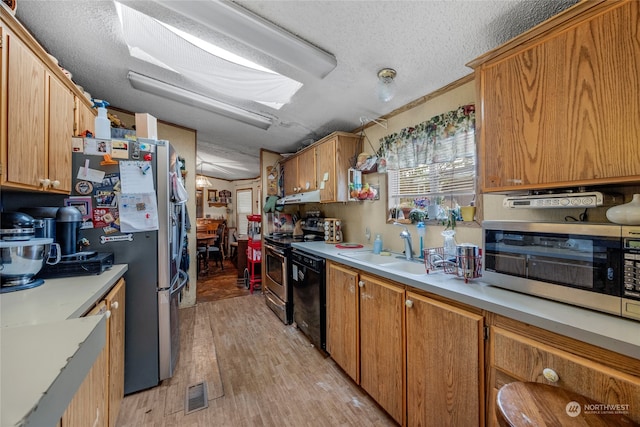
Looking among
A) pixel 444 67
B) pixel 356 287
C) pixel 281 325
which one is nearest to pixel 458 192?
pixel 444 67

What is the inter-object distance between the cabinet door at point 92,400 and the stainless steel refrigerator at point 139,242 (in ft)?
1.71

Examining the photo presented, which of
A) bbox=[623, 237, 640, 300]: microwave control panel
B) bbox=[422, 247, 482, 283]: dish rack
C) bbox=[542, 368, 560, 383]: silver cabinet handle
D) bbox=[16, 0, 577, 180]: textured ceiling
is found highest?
bbox=[16, 0, 577, 180]: textured ceiling

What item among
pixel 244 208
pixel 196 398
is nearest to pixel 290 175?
pixel 196 398

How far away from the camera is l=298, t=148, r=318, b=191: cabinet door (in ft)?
9.43

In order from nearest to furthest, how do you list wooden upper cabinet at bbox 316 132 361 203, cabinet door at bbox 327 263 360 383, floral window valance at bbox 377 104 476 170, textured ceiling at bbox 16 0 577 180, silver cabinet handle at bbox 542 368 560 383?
silver cabinet handle at bbox 542 368 560 383
textured ceiling at bbox 16 0 577 180
floral window valance at bbox 377 104 476 170
cabinet door at bbox 327 263 360 383
wooden upper cabinet at bbox 316 132 361 203

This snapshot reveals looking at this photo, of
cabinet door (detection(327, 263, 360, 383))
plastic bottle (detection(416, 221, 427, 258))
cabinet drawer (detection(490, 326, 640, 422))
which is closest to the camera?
cabinet drawer (detection(490, 326, 640, 422))

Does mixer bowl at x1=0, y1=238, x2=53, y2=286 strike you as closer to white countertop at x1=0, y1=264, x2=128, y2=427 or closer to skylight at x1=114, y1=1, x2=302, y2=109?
white countertop at x1=0, y1=264, x2=128, y2=427

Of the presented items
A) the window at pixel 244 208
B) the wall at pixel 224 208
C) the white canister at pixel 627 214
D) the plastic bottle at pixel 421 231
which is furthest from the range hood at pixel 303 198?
the wall at pixel 224 208

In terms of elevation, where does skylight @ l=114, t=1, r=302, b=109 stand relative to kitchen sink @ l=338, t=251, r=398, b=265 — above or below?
above

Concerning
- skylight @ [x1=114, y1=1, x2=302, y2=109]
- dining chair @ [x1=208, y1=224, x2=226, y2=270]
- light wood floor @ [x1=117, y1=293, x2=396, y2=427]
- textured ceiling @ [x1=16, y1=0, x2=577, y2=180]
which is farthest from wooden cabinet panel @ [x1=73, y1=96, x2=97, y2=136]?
dining chair @ [x1=208, y1=224, x2=226, y2=270]

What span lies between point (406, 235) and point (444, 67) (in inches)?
46.0

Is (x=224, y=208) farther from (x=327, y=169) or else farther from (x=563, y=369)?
(x=563, y=369)

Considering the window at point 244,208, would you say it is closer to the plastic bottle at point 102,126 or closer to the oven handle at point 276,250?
the oven handle at point 276,250

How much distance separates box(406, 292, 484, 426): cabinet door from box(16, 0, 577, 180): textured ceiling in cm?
139
